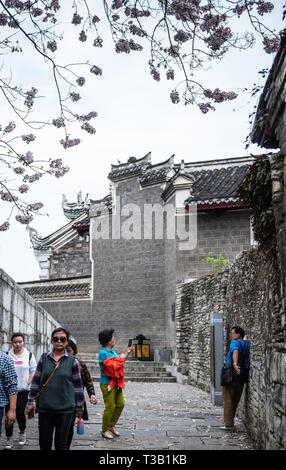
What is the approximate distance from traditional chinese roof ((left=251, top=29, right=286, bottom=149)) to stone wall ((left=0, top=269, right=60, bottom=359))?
15.0 ft

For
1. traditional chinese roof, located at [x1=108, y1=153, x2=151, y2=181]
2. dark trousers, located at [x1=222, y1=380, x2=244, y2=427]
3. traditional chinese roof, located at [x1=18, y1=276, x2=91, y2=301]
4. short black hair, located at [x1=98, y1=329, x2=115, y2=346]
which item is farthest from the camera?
traditional chinese roof, located at [x1=18, y1=276, x2=91, y2=301]

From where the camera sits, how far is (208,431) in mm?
9000

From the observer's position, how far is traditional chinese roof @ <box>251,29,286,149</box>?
7.77 m

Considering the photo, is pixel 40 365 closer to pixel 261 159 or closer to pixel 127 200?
pixel 261 159

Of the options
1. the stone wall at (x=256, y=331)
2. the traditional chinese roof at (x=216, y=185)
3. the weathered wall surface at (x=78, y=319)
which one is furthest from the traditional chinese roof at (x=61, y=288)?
the stone wall at (x=256, y=331)

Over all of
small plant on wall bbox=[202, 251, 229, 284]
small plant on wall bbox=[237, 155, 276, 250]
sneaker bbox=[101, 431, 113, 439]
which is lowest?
sneaker bbox=[101, 431, 113, 439]

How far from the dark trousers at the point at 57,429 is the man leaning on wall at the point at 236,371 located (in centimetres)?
383

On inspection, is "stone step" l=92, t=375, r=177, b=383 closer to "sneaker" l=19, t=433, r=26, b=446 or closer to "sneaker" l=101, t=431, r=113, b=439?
"sneaker" l=101, t=431, r=113, b=439

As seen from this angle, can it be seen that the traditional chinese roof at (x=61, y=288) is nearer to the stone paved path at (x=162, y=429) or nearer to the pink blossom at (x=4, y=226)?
the stone paved path at (x=162, y=429)

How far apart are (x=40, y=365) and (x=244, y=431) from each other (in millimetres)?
4400

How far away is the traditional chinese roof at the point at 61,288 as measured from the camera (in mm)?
27062

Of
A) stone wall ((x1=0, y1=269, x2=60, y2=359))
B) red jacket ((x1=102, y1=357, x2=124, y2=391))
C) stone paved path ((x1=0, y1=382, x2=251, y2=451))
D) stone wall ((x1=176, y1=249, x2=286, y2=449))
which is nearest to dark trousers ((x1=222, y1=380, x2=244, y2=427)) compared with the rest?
stone wall ((x1=176, y1=249, x2=286, y2=449))

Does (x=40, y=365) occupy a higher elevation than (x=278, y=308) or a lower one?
lower
